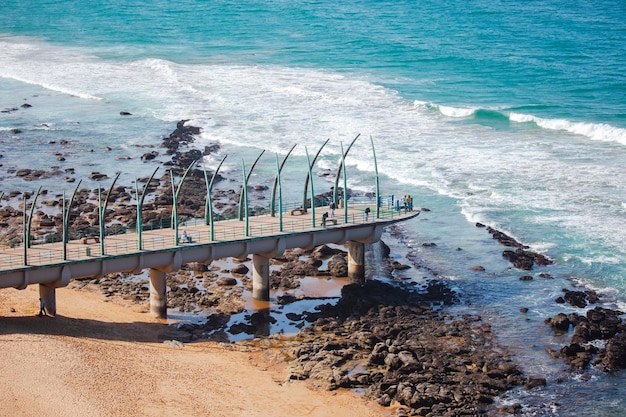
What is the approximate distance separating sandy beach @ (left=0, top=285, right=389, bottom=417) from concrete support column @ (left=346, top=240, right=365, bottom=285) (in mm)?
9591

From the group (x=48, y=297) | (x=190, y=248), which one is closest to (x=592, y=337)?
(x=190, y=248)

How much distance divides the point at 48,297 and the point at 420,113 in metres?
52.4

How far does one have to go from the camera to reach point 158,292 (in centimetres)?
4962

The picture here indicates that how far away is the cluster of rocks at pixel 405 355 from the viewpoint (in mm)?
41438

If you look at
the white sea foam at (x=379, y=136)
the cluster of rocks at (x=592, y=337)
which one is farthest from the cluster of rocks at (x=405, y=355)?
the white sea foam at (x=379, y=136)

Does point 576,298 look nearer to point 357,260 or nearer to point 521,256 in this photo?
point 521,256

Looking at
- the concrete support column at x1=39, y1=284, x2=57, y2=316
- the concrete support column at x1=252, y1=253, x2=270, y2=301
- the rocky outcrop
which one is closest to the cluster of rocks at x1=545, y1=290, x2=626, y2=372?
the rocky outcrop

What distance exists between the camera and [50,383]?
40.1 metres

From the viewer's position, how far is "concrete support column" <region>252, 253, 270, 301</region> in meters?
51.9

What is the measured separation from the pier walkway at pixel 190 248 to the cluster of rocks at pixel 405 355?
3129 mm

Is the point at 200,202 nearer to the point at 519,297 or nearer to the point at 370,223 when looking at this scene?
the point at 370,223

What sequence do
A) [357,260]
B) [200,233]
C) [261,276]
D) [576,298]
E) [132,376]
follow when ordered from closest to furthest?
[132,376]
[576,298]
[200,233]
[261,276]
[357,260]

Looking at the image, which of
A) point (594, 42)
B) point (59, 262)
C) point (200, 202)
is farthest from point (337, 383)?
point (594, 42)

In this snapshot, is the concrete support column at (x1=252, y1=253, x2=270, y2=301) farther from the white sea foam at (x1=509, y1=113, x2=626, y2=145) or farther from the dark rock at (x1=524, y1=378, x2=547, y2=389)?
the white sea foam at (x1=509, y1=113, x2=626, y2=145)
